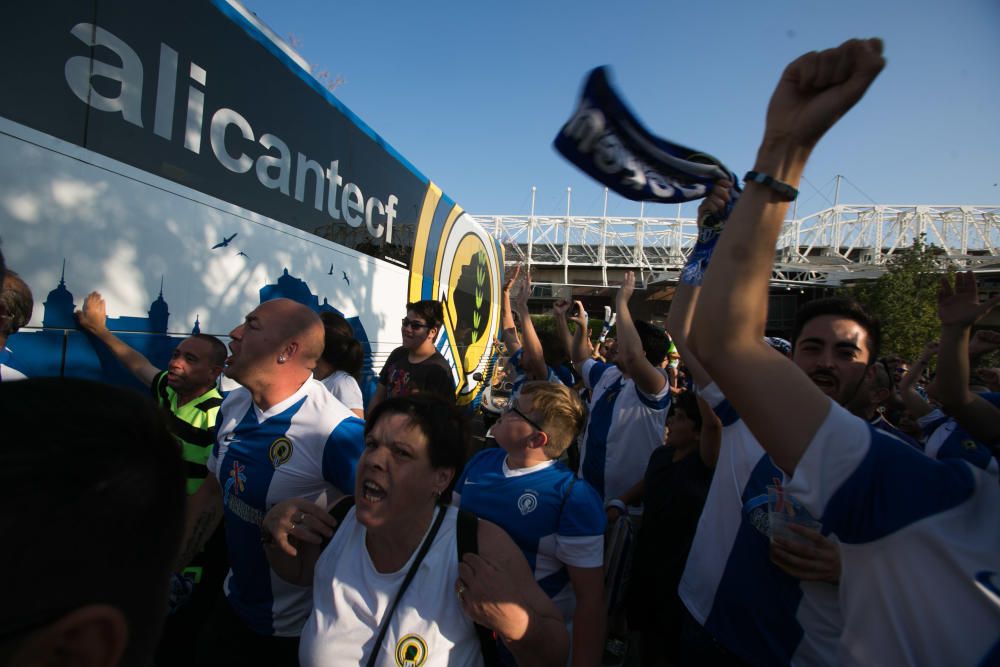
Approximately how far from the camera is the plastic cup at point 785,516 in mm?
1482

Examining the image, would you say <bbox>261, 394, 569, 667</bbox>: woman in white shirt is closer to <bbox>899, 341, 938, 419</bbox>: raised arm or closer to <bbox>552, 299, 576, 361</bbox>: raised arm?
<bbox>552, 299, 576, 361</bbox>: raised arm

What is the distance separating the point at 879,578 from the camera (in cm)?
93

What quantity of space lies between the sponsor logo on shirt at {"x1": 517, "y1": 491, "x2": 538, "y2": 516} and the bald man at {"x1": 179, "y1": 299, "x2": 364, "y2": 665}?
2.17 ft

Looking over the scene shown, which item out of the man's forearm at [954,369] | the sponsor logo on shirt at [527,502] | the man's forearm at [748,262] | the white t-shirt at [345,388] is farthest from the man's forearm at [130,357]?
the man's forearm at [954,369]

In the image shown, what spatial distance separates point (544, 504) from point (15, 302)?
2.40 metres

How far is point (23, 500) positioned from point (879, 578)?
124cm

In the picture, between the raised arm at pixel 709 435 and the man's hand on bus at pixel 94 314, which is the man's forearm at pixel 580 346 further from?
the man's hand on bus at pixel 94 314

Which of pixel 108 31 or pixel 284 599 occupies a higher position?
pixel 108 31

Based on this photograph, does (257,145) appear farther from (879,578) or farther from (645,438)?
(879,578)

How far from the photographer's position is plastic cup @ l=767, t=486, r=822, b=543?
1.48 m

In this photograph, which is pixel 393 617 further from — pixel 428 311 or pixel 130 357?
pixel 428 311

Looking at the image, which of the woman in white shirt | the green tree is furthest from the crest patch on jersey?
the green tree

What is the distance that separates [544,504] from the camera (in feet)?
6.53

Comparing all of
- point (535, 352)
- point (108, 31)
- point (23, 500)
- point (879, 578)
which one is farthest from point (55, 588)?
point (535, 352)
